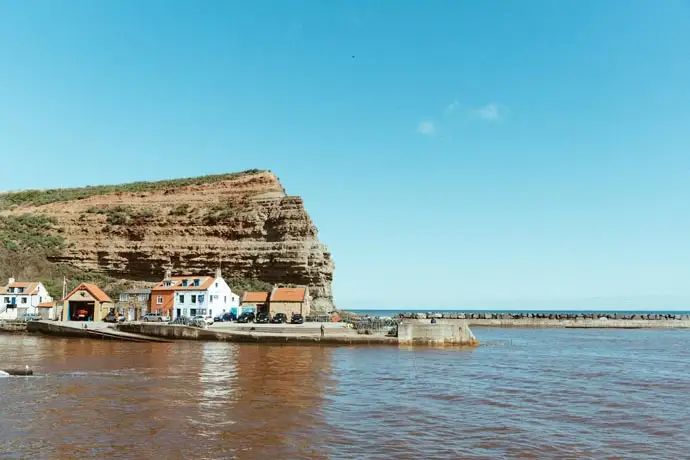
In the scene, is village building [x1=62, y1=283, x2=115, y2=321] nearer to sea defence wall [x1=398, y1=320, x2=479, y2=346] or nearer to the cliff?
the cliff

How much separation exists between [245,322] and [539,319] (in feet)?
204

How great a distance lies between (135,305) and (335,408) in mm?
50313

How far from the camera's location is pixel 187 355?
126 ft

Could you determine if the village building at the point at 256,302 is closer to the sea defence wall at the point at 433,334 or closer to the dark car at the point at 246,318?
the dark car at the point at 246,318

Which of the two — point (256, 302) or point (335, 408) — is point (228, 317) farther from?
point (335, 408)

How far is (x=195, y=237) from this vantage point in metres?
87.3

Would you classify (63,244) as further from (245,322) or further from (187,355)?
(187,355)

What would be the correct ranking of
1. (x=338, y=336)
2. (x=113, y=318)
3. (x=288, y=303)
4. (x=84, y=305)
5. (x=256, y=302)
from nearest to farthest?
(x=338, y=336), (x=113, y=318), (x=84, y=305), (x=288, y=303), (x=256, y=302)

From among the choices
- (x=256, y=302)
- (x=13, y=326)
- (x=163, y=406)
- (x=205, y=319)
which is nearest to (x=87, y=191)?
(x=13, y=326)

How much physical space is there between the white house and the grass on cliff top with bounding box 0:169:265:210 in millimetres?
36429

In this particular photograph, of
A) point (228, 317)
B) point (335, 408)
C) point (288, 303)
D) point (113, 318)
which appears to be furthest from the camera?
point (288, 303)

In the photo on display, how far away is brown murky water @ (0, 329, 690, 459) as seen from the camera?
52.2ft

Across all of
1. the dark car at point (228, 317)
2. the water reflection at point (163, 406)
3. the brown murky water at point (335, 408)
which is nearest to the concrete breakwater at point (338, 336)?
the brown murky water at point (335, 408)

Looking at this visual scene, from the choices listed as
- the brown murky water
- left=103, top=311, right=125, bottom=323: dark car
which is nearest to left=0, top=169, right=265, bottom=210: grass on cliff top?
left=103, top=311, right=125, bottom=323: dark car
